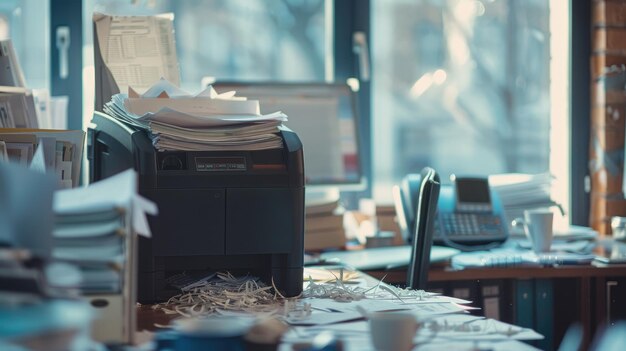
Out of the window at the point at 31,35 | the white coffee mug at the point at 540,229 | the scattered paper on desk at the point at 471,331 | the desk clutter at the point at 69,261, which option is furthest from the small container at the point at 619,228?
the desk clutter at the point at 69,261

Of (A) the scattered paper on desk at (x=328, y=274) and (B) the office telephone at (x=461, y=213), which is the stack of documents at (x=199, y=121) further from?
(B) the office telephone at (x=461, y=213)

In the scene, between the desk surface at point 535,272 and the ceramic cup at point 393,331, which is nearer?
the ceramic cup at point 393,331

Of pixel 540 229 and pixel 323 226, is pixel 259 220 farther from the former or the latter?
pixel 540 229

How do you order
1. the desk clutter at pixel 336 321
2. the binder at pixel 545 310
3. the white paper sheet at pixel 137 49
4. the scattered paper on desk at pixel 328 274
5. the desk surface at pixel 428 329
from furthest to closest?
the binder at pixel 545 310 → the white paper sheet at pixel 137 49 → the scattered paper on desk at pixel 328 274 → the desk surface at pixel 428 329 → the desk clutter at pixel 336 321

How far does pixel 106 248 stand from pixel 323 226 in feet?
5.61

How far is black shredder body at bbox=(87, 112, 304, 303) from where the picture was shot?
1.60 meters

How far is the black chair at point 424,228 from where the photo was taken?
85.0 inches

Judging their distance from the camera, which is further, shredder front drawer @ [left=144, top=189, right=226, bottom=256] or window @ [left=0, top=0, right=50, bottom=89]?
window @ [left=0, top=0, right=50, bottom=89]

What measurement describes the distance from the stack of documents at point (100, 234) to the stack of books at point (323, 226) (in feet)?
5.44

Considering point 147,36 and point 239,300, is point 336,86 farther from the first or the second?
point 239,300

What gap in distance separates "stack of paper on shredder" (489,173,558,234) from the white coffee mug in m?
0.34

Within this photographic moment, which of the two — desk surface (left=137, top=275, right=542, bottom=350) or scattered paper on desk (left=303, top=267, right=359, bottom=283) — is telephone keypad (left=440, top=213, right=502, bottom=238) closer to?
scattered paper on desk (left=303, top=267, right=359, bottom=283)

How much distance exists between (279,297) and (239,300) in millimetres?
109

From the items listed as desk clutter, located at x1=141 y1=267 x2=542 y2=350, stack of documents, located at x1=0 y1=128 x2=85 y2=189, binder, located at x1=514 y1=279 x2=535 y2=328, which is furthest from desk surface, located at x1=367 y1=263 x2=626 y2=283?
stack of documents, located at x1=0 y1=128 x2=85 y2=189
